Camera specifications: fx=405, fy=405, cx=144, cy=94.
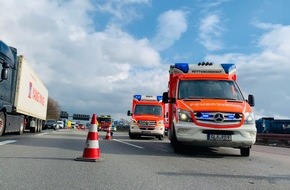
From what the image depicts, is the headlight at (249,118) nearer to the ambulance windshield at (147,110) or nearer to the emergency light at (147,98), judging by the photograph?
the ambulance windshield at (147,110)

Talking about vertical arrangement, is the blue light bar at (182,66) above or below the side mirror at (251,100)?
above

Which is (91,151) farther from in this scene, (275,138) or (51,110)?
(51,110)

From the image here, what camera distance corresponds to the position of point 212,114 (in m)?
10.8

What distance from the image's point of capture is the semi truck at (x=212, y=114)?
10797 millimetres

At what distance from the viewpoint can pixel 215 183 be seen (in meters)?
6.62

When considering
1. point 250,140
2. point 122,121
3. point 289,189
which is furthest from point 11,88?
point 122,121

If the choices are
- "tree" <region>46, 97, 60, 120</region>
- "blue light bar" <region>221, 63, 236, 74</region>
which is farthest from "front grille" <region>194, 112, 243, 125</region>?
"tree" <region>46, 97, 60, 120</region>

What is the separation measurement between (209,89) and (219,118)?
1781 millimetres

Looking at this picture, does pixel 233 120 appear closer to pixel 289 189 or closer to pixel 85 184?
pixel 289 189

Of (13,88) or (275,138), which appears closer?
(13,88)

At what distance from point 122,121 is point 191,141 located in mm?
92850

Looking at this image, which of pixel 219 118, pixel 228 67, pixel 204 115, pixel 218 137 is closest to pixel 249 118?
pixel 219 118

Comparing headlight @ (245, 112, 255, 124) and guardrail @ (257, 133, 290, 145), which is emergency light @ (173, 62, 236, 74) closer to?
headlight @ (245, 112, 255, 124)

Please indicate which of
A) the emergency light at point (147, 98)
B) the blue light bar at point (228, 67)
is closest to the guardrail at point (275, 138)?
the emergency light at point (147, 98)
